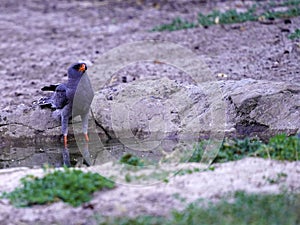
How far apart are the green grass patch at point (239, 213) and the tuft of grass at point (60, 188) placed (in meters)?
0.40

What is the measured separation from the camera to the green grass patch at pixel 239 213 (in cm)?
468

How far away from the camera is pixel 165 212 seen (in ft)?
16.4

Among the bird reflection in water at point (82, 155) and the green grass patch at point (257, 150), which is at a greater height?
the green grass patch at point (257, 150)

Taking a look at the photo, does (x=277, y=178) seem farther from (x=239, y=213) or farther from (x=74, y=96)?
(x=74, y=96)

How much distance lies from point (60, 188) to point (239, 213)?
135 cm

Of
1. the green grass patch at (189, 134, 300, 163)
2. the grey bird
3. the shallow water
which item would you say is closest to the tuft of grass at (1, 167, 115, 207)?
the green grass patch at (189, 134, 300, 163)

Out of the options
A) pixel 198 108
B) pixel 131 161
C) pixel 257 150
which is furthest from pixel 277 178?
pixel 198 108

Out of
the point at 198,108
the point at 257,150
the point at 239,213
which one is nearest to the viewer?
the point at 239,213

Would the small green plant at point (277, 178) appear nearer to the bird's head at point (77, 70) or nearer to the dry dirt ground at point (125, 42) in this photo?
the dry dirt ground at point (125, 42)

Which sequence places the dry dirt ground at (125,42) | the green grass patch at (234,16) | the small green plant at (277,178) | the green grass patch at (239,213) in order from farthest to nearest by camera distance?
the green grass patch at (234,16) < the small green plant at (277,178) < the dry dirt ground at (125,42) < the green grass patch at (239,213)

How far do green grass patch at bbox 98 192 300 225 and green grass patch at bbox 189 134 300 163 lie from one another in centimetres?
76

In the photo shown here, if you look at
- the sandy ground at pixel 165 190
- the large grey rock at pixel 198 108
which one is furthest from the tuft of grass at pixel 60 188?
the large grey rock at pixel 198 108

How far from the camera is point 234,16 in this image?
12.8 m

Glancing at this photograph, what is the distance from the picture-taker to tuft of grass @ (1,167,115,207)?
5.22m
